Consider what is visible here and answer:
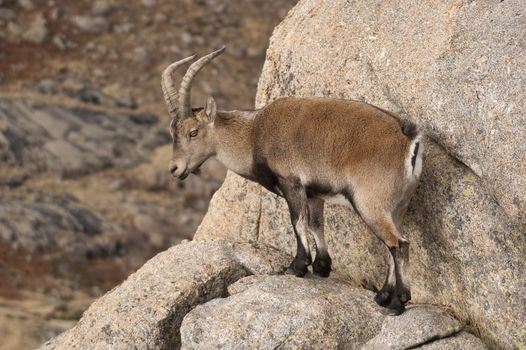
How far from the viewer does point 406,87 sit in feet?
41.8

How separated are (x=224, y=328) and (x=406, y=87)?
382cm

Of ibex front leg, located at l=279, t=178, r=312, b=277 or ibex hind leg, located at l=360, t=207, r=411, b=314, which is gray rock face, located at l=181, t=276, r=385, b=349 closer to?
ibex hind leg, located at l=360, t=207, r=411, b=314

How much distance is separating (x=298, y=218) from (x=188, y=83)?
2298 millimetres

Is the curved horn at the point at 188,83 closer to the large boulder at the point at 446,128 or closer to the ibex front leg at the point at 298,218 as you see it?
the large boulder at the point at 446,128

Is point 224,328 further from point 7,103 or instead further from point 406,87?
point 7,103

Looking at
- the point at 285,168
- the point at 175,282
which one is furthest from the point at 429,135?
the point at 175,282

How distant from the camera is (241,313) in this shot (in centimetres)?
1195

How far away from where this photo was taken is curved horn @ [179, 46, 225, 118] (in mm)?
13102

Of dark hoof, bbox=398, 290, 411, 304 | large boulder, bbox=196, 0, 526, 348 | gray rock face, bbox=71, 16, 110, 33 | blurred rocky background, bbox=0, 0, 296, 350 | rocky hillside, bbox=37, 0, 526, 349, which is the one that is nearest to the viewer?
large boulder, bbox=196, 0, 526, 348

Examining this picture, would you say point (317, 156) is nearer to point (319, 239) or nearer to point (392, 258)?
point (319, 239)

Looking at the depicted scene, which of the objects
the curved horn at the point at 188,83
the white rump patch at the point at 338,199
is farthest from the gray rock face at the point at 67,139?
the white rump patch at the point at 338,199

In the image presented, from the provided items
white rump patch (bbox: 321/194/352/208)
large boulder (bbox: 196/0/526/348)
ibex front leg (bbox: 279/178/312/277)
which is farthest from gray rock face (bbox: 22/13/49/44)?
white rump patch (bbox: 321/194/352/208)

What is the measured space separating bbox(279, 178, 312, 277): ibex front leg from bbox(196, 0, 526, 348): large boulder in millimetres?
831

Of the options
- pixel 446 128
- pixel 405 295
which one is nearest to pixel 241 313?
pixel 405 295
